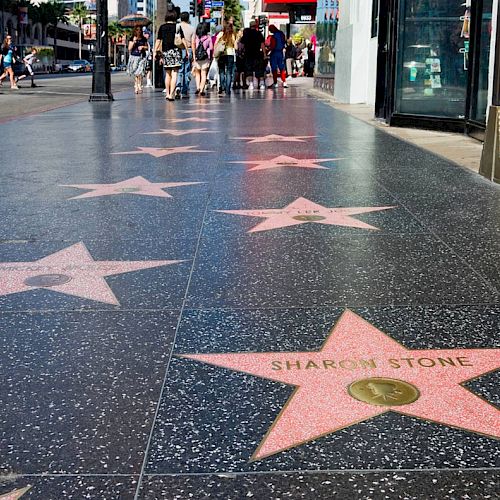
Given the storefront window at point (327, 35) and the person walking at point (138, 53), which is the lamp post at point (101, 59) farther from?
the storefront window at point (327, 35)

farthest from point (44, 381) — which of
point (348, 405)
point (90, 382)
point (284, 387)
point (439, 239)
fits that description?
point (439, 239)

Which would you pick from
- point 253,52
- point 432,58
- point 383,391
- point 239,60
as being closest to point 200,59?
point 253,52

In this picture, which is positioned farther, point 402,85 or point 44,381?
point 402,85

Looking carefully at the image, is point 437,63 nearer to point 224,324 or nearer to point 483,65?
point 483,65

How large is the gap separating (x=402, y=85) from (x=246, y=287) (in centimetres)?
914

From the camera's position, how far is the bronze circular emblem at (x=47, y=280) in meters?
3.66

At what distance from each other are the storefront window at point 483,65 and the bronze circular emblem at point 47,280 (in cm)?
725

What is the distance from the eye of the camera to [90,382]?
254 cm

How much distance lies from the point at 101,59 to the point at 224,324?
1541 centimetres

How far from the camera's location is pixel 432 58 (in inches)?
463

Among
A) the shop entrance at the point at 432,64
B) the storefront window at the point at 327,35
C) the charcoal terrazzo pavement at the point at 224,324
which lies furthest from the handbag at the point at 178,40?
the charcoal terrazzo pavement at the point at 224,324

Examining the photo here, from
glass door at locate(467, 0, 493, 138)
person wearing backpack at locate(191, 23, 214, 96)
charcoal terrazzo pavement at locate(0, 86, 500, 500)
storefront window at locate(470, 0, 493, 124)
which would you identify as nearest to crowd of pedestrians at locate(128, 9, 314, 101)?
person wearing backpack at locate(191, 23, 214, 96)

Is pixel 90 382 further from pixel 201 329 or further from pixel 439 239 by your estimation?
pixel 439 239

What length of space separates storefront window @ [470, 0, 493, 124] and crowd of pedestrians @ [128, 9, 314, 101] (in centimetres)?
857
